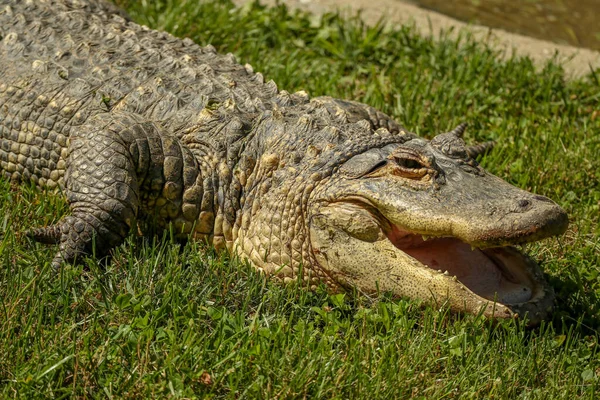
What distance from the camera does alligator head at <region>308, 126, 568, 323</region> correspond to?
13.8ft

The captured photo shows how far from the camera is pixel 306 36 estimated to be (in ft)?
25.3

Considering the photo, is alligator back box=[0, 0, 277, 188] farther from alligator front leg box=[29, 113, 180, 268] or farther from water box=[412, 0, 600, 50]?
water box=[412, 0, 600, 50]

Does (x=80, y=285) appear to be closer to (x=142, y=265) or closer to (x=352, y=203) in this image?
(x=142, y=265)

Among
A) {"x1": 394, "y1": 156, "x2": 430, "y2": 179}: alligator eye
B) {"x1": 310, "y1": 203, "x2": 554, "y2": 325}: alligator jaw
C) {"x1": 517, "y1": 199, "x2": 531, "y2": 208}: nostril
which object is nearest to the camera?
{"x1": 517, "y1": 199, "x2": 531, "y2": 208}: nostril

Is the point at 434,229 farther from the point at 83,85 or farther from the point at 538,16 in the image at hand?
the point at 538,16

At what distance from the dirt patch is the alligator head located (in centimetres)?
333

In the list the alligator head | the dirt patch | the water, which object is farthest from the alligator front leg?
the water

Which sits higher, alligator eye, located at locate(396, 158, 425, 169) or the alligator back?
alligator eye, located at locate(396, 158, 425, 169)

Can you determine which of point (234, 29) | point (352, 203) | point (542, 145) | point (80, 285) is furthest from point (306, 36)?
point (80, 285)

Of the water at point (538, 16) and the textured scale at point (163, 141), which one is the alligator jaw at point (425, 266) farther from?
A: the water at point (538, 16)

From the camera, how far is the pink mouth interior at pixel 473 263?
449cm

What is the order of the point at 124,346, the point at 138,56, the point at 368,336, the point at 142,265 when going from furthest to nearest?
the point at 138,56 → the point at 142,265 → the point at 368,336 → the point at 124,346

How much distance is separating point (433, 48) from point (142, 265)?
3.91 metres

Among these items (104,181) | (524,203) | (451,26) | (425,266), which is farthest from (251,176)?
(451,26)
